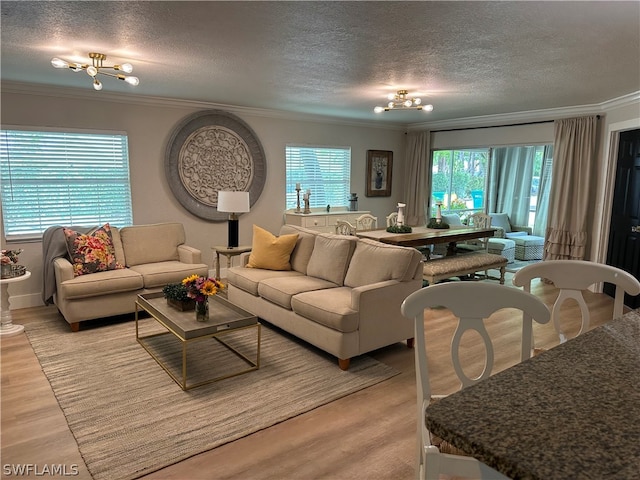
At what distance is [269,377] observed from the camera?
3.25 meters

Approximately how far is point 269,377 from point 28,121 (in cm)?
384

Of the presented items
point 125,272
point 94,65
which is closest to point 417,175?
point 125,272

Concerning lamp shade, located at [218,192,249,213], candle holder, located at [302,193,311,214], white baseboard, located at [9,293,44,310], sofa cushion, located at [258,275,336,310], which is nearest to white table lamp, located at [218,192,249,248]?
lamp shade, located at [218,192,249,213]

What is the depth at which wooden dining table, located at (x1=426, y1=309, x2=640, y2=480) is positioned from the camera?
68cm

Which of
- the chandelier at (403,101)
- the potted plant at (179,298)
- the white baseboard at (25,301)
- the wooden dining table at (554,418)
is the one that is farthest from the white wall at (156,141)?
the wooden dining table at (554,418)

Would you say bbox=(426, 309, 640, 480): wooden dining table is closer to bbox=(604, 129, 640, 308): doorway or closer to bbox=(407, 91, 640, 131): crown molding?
bbox=(604, 129, 640, 308): doorway

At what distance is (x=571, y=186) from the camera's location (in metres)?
5.89

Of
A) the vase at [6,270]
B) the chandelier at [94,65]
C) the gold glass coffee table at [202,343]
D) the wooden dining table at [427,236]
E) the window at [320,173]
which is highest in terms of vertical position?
the chandelier at [94,65]

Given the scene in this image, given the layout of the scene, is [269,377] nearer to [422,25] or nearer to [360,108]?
[422,25]

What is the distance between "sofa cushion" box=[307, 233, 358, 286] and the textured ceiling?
1.53 m

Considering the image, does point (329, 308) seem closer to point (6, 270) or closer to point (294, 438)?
point (294, 438)

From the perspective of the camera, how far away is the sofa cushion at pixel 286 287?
385 cm

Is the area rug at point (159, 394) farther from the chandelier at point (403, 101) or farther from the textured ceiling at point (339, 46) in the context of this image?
the chandelier at point (403, 101)

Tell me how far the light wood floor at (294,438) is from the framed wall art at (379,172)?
4770 millimetres
